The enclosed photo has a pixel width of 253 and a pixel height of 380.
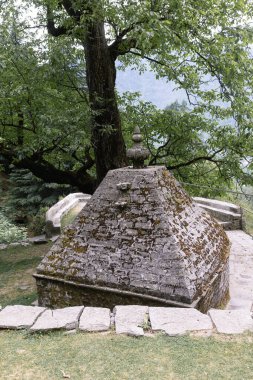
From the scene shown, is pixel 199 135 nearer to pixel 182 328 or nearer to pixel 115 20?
pixel 115 20

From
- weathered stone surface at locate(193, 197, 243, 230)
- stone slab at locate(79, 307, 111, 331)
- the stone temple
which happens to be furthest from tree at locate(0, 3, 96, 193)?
weathered stone surface at locate(193, 197, 243, 230)

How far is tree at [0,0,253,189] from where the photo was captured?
823 centimetres

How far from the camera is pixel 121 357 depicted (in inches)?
144

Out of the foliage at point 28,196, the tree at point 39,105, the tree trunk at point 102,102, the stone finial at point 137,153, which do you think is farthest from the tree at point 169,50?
the foliage at point 28,196

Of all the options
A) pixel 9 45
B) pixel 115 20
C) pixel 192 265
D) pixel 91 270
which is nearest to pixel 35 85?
pixel 9 45

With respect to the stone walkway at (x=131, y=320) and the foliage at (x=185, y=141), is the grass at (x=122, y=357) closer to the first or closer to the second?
the stone walkway at (x=131, y=320)

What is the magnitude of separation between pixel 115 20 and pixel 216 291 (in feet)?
21.3

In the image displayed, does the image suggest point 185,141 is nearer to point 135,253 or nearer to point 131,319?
point 135,253

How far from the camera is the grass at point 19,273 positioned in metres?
8.23

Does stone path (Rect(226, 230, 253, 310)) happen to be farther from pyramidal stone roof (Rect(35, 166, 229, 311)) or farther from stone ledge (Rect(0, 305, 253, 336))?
stone ledge (Rect(0, 305, 253, 336))

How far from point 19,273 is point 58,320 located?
20.6ft

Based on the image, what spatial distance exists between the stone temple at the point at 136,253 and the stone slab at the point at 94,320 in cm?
103

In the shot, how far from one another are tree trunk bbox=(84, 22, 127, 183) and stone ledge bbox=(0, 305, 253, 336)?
6.08m

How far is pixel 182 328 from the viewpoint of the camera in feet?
13.6
